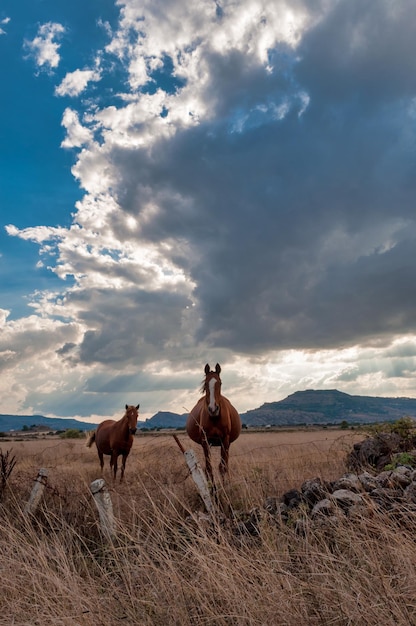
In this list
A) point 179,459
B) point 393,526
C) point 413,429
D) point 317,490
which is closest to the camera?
point 393,526

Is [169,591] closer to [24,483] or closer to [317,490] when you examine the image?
[317,490]

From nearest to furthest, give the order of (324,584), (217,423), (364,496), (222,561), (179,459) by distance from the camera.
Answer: (324,584) < (222,561) < (364,496) < (217,423) < (179,459)

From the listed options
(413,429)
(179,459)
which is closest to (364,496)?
(413,429)

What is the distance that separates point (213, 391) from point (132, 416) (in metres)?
6.12

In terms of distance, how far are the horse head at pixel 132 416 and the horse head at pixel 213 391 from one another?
216 inches

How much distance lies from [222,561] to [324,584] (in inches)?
45.0

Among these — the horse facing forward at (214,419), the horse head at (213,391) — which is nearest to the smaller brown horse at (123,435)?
the horse facing forward at (214,419)

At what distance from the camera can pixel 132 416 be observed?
681 inches

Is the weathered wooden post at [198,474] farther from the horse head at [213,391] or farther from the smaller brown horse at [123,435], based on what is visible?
the smaller brown horse at [123,435]

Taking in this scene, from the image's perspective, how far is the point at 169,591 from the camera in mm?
4969

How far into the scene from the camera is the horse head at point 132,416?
56.0ft

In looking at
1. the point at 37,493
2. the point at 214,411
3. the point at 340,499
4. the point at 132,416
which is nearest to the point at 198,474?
the point at 340,499

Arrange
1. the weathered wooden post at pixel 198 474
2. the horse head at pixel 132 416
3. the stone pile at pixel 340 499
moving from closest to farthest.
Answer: the stone pile at pixel 340 499
the weathered wooden post at pixel 198 474
the horse head at pixel 132 416

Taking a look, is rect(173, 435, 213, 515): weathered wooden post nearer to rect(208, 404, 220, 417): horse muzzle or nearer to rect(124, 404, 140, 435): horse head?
rect(208, 404, 220, 417): horse muzzle
